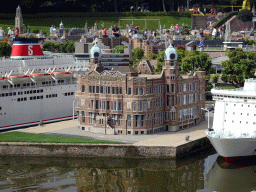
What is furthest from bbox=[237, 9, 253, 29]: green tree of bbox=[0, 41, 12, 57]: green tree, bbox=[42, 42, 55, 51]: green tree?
bbox=[0, 41, 12, 57]: green tree

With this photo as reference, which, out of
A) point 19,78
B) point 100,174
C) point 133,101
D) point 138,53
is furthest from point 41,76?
point 138,53

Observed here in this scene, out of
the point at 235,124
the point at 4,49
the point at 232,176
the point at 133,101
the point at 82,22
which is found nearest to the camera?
the point at 232,176

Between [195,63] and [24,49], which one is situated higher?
[24,49]

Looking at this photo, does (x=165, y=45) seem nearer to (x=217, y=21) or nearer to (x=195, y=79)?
(x=217, y=21)

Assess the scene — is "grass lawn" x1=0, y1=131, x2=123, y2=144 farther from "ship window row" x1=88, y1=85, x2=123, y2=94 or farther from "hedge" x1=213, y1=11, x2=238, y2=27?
"hedge" x1=213, y1=11, x2=238, y2=27

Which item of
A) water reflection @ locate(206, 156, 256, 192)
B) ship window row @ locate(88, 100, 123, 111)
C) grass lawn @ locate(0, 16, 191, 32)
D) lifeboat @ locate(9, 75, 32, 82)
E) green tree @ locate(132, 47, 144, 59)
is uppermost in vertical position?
grass lawn @ locate(0, 16, 191, 32)

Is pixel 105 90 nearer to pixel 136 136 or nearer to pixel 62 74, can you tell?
pixel 136 136

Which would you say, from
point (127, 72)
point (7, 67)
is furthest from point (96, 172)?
point (7, 67)
